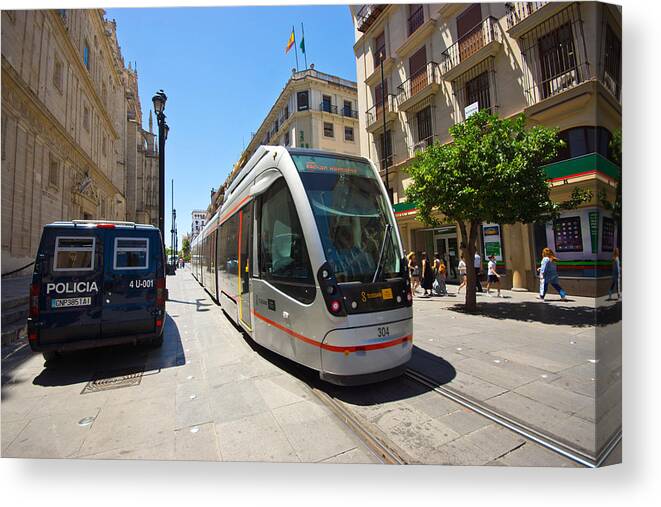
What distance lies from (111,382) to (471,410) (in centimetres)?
438

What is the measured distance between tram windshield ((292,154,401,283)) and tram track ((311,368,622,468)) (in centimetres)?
133

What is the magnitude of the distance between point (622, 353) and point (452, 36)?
15721mm

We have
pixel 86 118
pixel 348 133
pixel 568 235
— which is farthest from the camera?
pixel 348 133

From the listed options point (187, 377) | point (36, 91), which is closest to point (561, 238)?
point (187, 377)

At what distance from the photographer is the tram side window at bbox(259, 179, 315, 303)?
3.45 meters

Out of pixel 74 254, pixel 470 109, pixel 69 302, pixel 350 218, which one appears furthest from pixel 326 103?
pixel 69 302

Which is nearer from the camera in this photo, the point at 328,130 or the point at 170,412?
the point at 170,412

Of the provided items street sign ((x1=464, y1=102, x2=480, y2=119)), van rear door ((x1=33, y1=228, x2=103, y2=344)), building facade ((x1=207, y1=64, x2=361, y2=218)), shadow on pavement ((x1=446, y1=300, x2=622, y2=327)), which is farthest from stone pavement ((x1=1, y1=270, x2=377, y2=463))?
building facade ((x1=207, y1=64, x2=361, y2=218))

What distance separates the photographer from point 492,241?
13.1m

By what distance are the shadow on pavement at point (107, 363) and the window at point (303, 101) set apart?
27642 mm

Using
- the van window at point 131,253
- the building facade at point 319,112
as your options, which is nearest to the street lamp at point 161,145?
the van window at point 131,253

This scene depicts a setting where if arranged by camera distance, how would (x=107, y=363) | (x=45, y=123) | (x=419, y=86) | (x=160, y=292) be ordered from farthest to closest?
(x=419, y=86) < (x=160, y=292) < (x=107, y=363) < (x=45, y=123)

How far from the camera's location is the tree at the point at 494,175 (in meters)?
7.39

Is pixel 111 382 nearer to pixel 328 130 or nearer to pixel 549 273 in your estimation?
pixel 549 273
